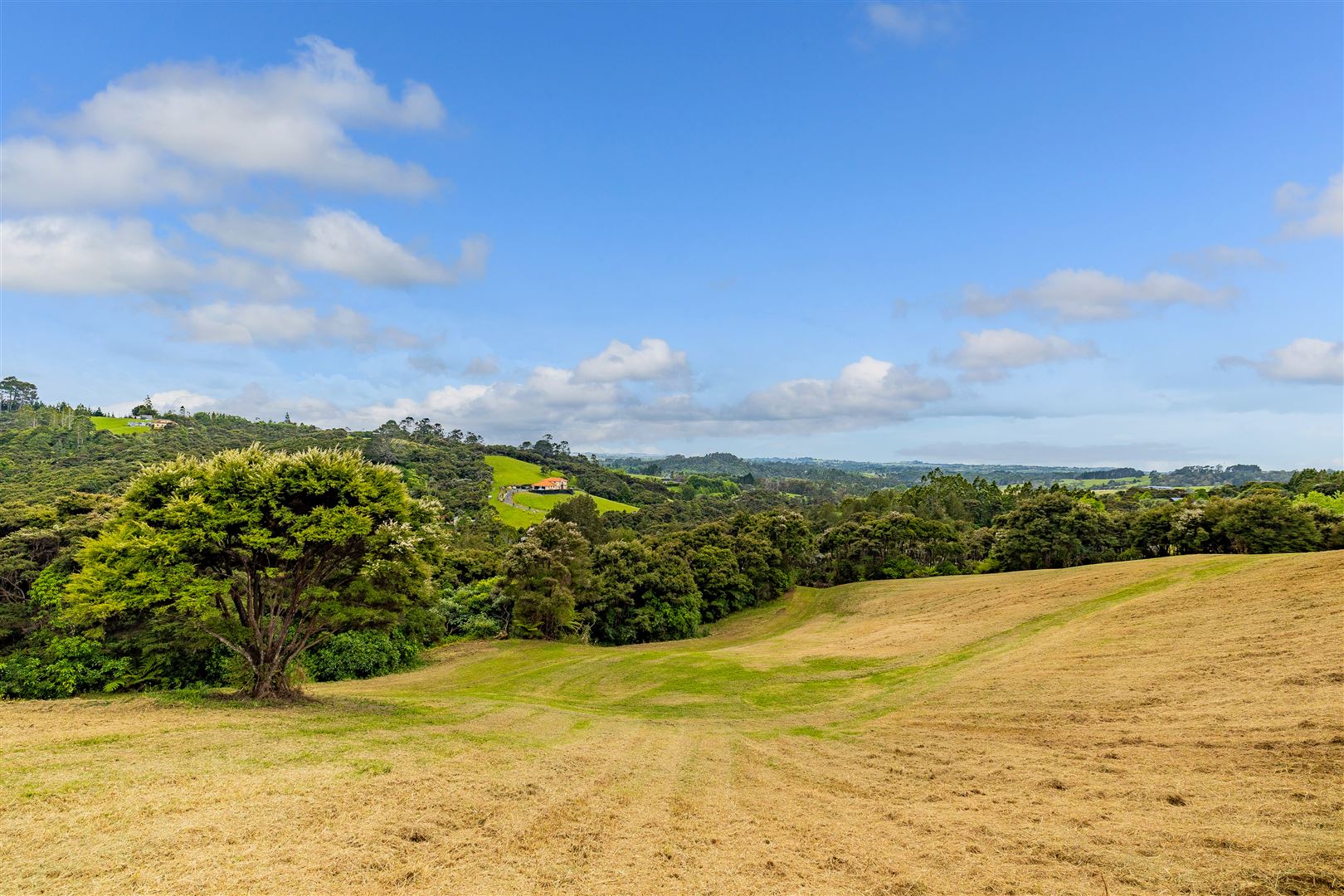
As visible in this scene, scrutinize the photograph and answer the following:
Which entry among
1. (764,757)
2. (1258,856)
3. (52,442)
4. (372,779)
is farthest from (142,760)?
(52,442)

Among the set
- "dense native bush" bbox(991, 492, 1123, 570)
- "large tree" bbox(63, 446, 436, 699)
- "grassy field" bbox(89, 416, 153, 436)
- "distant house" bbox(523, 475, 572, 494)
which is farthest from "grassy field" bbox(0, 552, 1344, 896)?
"grassy field" bbox(89, 416, 153, 436)

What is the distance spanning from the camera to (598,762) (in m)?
15.3

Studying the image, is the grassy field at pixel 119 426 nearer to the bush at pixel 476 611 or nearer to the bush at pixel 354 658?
the bush at pixel 476 611

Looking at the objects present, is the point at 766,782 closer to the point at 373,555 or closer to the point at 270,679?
the point at 373,555

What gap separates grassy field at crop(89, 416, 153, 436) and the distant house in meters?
102

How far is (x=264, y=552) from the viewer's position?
62.9 feet

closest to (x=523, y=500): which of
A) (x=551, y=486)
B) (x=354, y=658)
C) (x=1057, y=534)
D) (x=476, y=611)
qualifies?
(x=551, y=486)

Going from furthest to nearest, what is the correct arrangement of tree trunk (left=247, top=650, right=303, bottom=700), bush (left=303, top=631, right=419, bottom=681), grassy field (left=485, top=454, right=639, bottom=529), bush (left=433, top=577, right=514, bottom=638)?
grassy field (left=485, top=454, right=639, bottom=529) < bush (left=433, top=577, right=514, bottom=638) < bush (left=303, top=631, right=419, bottom=681) < tree trunk (left=247, top=650, right=303, bottom=700)

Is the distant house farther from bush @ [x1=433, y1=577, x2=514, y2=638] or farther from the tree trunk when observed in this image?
the tree trunk

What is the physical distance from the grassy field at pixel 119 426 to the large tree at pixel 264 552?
177859mm

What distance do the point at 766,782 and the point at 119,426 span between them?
222 m

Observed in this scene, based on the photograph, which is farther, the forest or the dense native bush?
the dense native bush

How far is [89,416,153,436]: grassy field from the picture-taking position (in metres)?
153

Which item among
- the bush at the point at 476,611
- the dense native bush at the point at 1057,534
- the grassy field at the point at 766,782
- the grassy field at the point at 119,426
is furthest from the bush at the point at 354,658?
the grassy field at the point at 119,426
